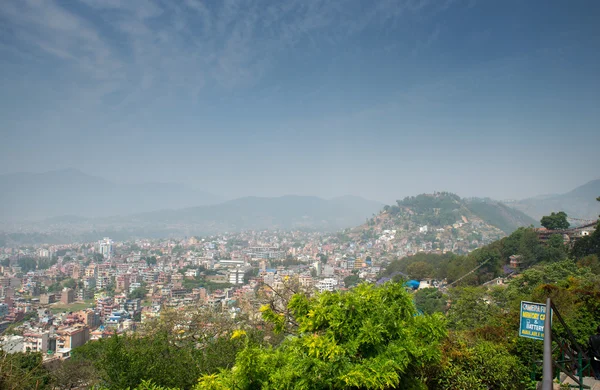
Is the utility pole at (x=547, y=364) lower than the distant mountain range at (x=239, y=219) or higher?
higher

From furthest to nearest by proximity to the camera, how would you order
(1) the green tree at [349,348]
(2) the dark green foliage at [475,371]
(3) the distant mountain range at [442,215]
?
(3) the distant mountain range at [442,215] → (2) the dark green foliage at [475,371] → (1) the green tree at [349,348]

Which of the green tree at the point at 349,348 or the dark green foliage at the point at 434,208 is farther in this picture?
the dark green foliage at the point at 434,208

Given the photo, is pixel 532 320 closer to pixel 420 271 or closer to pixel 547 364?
pixel 547 364

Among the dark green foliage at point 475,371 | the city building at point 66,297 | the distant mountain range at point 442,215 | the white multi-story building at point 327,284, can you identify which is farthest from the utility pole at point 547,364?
the distant mountain range at point 442,215

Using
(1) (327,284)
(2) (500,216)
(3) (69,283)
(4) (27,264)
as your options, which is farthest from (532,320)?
(2) (500,216)

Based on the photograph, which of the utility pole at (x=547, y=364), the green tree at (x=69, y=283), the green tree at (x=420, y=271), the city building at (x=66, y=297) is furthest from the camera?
the green tree at (x=69, y=283)

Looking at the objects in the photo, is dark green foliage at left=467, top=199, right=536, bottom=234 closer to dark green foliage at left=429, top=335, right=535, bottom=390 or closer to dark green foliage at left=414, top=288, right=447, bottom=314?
dark green foliage at left=414, top=288, right=447, bottom=314

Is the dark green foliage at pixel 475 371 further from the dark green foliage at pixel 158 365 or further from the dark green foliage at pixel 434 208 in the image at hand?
the dark green foliage at pixel 434 208

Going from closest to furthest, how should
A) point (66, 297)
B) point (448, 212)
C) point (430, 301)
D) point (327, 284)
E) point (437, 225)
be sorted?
point (430, 301)
point (66, 297)
point (327, 284)
point (437, 225)
point (448, 212)

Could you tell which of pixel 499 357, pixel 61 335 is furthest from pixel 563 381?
pixel 61 335

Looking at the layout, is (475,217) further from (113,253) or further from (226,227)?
(226,227)
